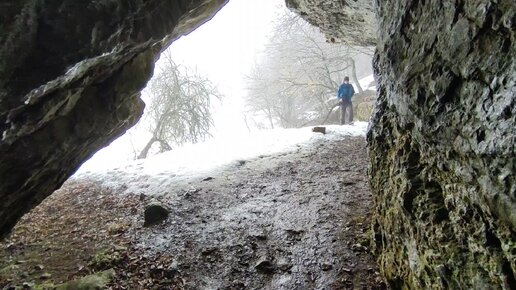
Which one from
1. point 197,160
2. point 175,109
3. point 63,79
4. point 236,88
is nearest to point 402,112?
point 63,79

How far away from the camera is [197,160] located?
418 inches

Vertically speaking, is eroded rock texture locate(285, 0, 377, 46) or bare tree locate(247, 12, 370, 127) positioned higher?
eroded rock texture locate(285, 0, 377, 46)

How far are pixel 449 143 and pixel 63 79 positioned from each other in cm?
375

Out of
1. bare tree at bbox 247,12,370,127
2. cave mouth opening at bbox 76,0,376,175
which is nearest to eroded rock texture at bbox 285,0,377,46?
cave mouth opening at bbox 76,0,376,175

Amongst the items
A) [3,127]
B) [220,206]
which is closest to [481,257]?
[3,127]

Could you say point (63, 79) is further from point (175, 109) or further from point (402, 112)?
point (175, 109)

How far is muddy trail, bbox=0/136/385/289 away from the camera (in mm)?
5062

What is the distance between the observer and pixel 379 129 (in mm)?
4656

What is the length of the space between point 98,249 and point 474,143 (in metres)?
5.80

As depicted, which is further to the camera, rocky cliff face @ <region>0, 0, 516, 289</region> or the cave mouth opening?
A: the cave mouth opening

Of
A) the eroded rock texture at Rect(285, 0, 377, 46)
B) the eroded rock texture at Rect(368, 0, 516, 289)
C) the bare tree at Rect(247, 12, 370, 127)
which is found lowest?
the bare tree at Rect(247, 12, 370, 127)

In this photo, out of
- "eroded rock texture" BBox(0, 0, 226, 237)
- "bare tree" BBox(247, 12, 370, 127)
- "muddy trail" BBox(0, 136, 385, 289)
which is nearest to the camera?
"eroded rock texture" BBox(0, 0, 226, 237)

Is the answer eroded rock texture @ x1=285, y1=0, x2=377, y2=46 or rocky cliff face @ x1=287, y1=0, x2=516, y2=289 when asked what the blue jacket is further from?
rocky cliff face @ x1=287, y1=0, x2=516, y2=289

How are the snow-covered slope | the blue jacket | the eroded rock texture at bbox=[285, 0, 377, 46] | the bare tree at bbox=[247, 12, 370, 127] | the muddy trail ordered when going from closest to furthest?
the muddy trail → the eroded rock texture at bbox=[285, 0, 377, 46] → the snow-covered slope → the blue jacket → the bare tree at bbox=[247, 12, 370, 127]
